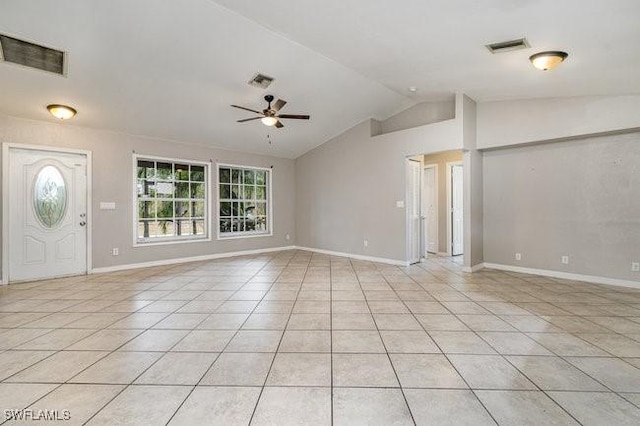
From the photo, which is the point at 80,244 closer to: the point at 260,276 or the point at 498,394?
the point at 260,276

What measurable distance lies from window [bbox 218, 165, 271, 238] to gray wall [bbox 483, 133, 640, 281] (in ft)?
16.8

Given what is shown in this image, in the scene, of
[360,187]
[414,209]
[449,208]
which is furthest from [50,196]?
[449,208]

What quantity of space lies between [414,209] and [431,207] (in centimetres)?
140

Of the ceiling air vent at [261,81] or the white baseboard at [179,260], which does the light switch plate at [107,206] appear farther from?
the ceiling air vent at [261,81]

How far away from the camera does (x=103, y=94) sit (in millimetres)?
4348

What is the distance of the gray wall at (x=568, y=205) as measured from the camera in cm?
429

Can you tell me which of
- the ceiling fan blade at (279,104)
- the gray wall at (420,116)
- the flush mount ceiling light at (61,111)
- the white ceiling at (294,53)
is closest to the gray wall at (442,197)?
the gray wall at (420,116)

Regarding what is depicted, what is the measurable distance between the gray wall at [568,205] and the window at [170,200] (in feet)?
19.4

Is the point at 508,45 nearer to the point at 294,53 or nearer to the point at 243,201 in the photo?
the point at 294,53

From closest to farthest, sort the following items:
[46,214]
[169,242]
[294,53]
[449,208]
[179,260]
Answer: [294,53] → [46,214] → [169,242] → [179,260] → [449,208]

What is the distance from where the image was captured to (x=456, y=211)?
7.23 m

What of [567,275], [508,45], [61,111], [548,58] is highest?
[508,45]

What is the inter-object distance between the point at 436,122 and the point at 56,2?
5.47m

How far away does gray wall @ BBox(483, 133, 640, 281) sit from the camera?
429cm
